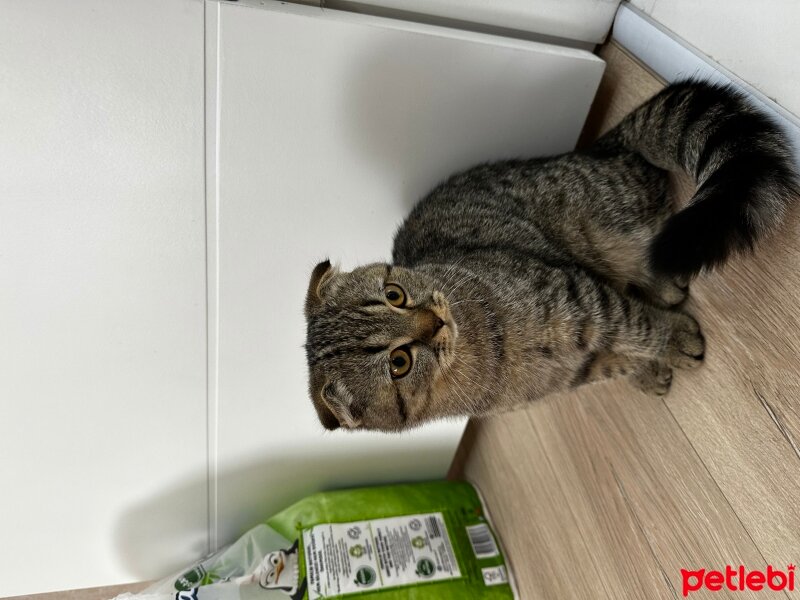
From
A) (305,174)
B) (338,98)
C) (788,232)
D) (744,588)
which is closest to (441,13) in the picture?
(338,98)

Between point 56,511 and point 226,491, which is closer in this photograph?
point 56,511

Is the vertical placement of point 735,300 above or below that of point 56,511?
above

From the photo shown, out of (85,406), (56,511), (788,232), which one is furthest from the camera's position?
(56,511)

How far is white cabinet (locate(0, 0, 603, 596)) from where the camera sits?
0.94 meters

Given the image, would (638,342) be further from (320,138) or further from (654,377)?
(320,138)

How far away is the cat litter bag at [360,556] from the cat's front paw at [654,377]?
27.8 inches

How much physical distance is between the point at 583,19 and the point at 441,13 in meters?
0.30

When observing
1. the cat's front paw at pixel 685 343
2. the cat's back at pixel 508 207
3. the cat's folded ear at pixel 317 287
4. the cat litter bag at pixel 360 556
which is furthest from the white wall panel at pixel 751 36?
the cat litter bag at pixel 360 556

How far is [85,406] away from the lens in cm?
128

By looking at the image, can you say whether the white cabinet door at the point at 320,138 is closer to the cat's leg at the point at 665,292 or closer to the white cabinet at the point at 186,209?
the white cabinet at the point at 186,209

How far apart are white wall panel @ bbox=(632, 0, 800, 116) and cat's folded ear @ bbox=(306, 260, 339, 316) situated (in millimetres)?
786

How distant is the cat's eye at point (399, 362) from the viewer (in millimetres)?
945

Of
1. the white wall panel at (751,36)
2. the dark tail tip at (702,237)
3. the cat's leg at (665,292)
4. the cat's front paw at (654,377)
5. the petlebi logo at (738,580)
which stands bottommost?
the petlebi logo at (738,580)

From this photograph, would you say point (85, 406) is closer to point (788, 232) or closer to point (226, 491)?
point (226, 491)
